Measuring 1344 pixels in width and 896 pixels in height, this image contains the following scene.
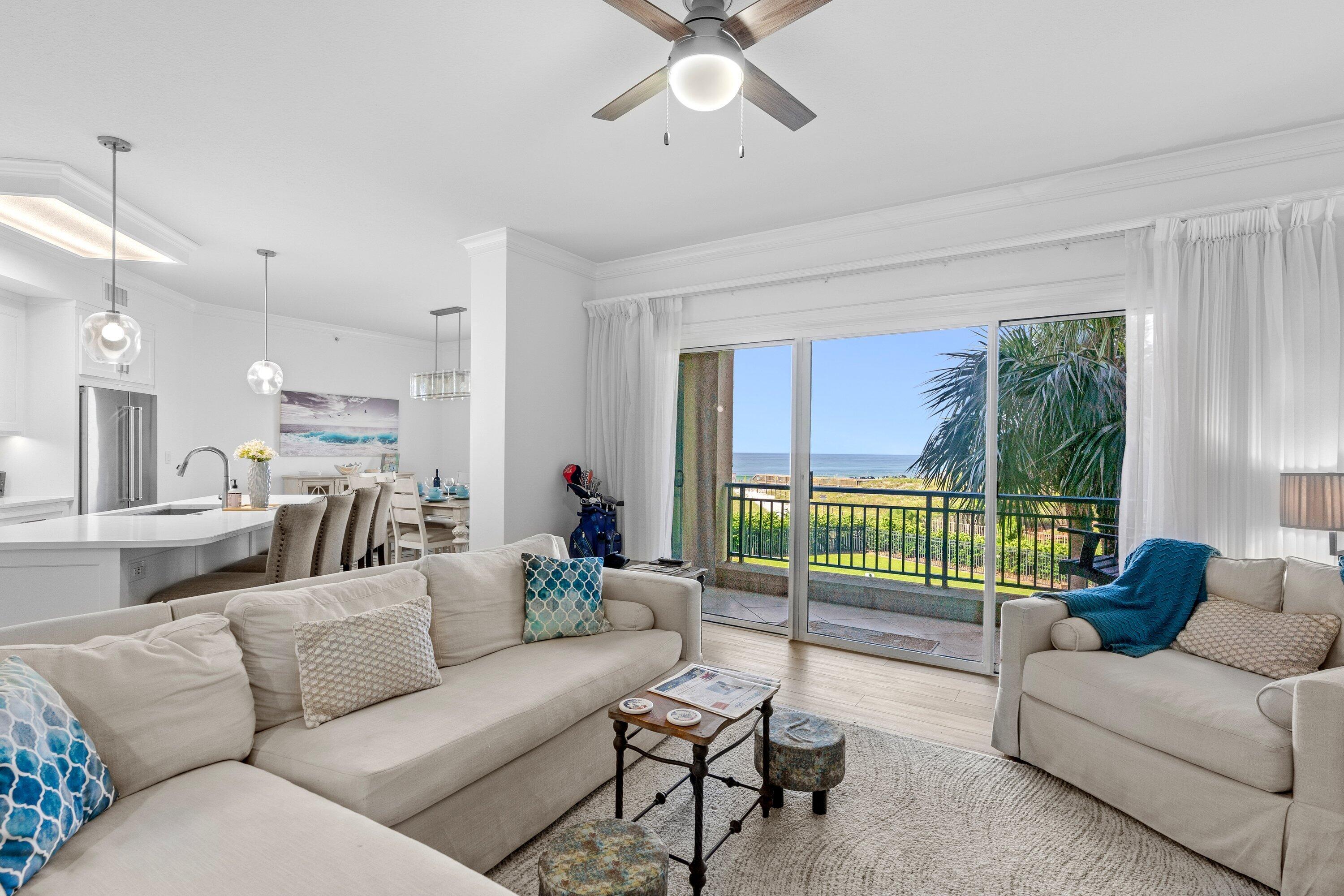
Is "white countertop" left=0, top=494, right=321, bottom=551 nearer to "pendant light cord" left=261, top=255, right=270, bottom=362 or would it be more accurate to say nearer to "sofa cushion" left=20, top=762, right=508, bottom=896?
"sofa cushion" left=20, top=762, right=508, bottom=896

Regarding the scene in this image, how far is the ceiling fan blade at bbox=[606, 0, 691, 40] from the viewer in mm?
1739

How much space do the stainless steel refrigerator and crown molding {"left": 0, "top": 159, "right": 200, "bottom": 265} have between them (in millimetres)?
1649

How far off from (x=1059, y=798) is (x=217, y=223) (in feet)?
17.9

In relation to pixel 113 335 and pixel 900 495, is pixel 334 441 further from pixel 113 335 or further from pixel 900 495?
pixel 900 495

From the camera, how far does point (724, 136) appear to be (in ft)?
9.91

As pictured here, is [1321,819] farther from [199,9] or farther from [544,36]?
[199,9]

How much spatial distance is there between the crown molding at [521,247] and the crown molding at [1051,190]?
0.69 metres

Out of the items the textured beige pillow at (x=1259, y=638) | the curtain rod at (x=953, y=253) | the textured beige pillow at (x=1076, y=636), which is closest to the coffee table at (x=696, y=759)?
the textured beige pillow at (x=1076, y=636)

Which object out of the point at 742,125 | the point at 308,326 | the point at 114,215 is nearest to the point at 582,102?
the point at 742,125

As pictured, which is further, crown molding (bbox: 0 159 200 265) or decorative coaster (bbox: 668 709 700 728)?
crown molding (bbox: 0 159 200 265)

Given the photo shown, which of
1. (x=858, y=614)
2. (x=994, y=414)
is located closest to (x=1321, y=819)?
(x=994, y=414)

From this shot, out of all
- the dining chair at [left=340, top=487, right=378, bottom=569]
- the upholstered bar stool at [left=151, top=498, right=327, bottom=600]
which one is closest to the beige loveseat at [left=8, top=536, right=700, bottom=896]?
the upholstered bar stool at [left=151, top=498, right=327, bottom=600]

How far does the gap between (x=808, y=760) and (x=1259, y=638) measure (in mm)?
1776

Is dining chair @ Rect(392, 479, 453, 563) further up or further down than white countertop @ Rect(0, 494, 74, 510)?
further down
